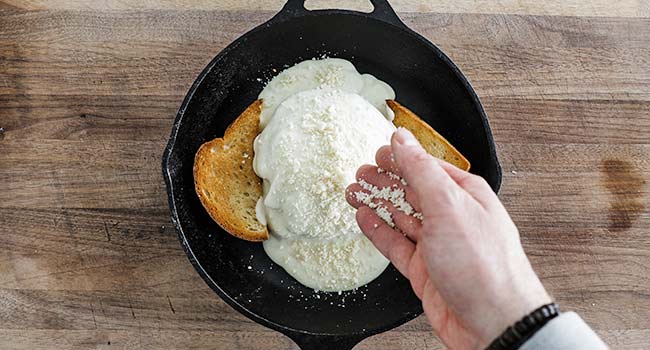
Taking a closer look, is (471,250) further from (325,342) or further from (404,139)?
(325,342)

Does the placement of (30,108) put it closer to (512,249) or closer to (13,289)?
(13,289)

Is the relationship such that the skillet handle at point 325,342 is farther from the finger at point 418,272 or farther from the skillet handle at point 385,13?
the skillet handle at point 385,13

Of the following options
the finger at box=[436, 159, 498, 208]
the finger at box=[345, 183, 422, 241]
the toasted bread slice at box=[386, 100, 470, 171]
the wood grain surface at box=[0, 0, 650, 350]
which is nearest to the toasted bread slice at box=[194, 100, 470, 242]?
the toasted bread slice at box=[386, 100, 470, 171]

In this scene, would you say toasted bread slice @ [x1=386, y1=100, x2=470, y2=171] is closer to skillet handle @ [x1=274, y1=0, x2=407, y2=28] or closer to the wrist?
skillet handle @ [x1=274, y1=0, x2=407, y2=28]

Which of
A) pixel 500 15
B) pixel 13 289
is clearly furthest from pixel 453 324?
pixel 13 289

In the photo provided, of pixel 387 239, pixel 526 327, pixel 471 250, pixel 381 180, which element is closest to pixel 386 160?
pixel 381 180

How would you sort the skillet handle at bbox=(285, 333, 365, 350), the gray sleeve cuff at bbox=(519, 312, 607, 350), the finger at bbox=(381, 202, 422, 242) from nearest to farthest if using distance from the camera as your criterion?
the gray sleeve cuff at bbox=(519, 312, 607, 350) → the finger at bbox=(381, 202, 422, 242) → the skillet handle at bbox=(285, 333, 365, 350)

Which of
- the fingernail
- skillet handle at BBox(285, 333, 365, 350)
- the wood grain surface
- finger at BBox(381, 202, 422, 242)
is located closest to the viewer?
the fingernail
